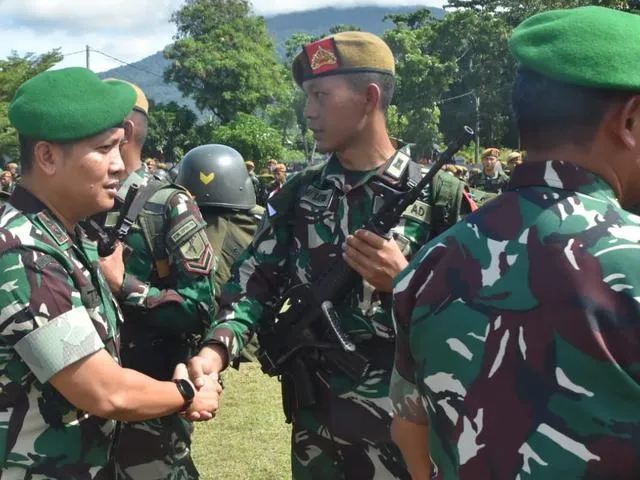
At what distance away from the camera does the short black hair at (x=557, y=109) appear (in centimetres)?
154

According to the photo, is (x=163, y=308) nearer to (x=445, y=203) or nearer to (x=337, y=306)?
(x=337, y=306)

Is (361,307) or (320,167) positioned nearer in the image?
(361,307)

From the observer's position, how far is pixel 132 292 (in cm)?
332

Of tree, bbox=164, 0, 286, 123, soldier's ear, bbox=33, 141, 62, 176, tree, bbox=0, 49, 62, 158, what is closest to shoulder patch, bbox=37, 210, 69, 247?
soldier's ear, bbox=33, 141, 62, 176

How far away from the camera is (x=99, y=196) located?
8.27 feet

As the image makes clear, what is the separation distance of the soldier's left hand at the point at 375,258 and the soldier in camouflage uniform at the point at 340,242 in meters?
0.14

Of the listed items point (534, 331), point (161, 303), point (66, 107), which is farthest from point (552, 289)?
point (161, 303)

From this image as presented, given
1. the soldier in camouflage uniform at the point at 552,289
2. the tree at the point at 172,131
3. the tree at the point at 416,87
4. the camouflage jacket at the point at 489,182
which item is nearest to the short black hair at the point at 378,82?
the soldier in camouflage uniform at the point at 552,289

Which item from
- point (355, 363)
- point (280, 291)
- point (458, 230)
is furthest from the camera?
point (280, 291)

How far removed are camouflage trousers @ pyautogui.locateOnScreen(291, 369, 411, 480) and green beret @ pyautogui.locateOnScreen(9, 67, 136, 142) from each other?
1327 millimetres

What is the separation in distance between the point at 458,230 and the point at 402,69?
54515 mm

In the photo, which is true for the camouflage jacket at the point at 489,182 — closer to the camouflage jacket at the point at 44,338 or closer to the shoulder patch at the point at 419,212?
the shoulder patch at the point at 419,212

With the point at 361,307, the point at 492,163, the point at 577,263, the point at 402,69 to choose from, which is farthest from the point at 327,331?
the point at 402,69

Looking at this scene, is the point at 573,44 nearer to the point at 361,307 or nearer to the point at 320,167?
the point at 361,307
